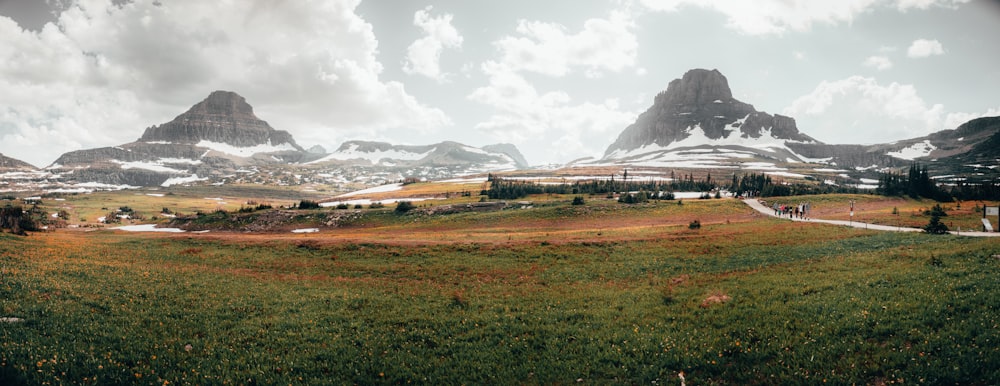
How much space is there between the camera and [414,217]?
3393 inches

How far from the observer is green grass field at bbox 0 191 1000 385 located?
41.8ft

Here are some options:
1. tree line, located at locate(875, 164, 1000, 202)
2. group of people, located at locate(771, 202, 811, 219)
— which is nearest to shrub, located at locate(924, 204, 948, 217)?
group of people, located at locate(771, 202, 811, 219)

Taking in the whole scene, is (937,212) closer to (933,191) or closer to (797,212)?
(797,212)

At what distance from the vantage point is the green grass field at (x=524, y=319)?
501 inches

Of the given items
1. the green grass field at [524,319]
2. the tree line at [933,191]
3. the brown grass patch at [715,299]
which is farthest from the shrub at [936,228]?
the tree line at [933,191]

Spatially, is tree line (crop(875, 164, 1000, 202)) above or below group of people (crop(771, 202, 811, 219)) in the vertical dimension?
above

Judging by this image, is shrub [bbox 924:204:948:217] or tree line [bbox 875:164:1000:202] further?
tree line [bbox 875:164:1000:202]

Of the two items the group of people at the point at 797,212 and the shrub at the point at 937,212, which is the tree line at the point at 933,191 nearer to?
the group of people at the point at 797,212

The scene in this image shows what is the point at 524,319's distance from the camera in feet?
60.4

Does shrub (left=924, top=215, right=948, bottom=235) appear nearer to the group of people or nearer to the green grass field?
the green grass field

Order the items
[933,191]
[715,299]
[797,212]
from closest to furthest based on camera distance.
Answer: [715,299]
[797,212]
[933,191]

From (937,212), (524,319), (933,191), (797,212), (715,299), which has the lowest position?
(797,212)

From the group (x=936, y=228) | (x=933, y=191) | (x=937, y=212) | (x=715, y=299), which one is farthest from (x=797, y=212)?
(x=715, y=299)

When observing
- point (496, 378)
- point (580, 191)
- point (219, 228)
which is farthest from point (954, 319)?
point (580, 191)
